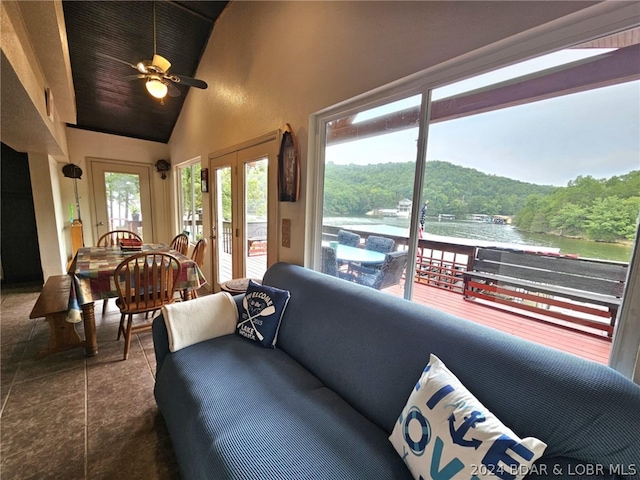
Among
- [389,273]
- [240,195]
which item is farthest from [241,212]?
[389,273]

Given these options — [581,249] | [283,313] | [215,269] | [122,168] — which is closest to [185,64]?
[122,168]

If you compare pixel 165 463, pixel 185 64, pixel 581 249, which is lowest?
pixel 165 463

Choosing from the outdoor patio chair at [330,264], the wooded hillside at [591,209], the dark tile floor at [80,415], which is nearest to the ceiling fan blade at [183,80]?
the outdoor patio chair at [330,264]

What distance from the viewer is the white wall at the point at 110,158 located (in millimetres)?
4449

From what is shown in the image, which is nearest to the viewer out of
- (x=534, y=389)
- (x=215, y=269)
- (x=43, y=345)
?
(x=534, y=389)

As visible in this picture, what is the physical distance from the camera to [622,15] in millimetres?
905

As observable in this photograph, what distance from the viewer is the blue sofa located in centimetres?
75

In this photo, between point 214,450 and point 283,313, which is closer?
point 214,450

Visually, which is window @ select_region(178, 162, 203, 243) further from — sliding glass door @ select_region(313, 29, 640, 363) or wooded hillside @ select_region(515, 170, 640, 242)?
wooded hillside @ select_region(515, 170, 640, 242)

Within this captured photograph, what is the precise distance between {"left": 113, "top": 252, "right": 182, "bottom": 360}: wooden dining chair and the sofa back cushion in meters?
1.25

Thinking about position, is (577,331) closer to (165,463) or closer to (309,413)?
(309,413)

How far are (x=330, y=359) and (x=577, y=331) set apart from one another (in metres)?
1.11

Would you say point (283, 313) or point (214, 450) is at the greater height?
point (283, 313)

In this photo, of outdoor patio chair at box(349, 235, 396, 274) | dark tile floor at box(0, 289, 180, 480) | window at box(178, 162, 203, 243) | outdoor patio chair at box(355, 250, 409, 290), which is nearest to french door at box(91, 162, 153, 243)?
window at box(178, 162, 203, 243)
